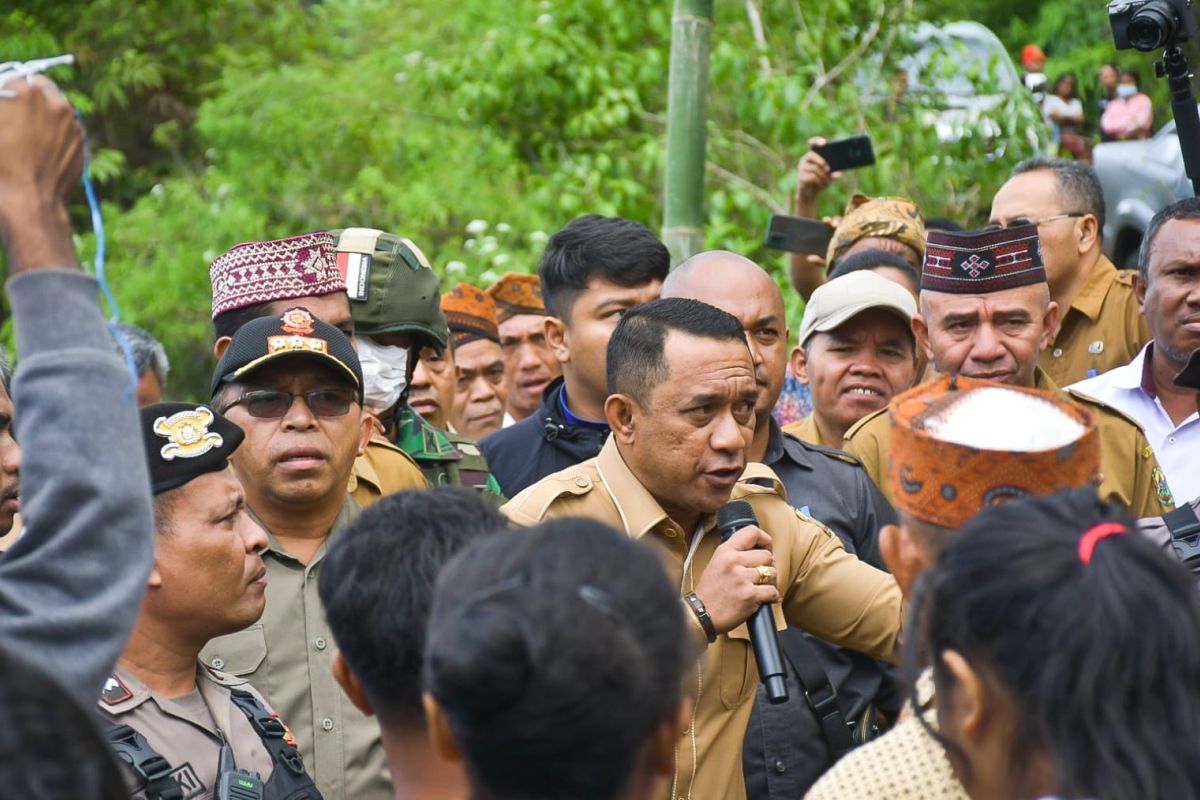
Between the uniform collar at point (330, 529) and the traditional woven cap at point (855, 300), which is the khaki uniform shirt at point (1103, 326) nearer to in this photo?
the traditional woven cap at point (855, 300)

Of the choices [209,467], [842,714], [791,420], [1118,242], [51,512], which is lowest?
[1118,242]

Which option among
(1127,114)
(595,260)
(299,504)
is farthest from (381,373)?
(1127,114)

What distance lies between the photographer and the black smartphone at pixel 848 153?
256 inches

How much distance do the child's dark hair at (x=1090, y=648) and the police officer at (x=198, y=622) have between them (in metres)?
1.65

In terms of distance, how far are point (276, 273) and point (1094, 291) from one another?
3.42m

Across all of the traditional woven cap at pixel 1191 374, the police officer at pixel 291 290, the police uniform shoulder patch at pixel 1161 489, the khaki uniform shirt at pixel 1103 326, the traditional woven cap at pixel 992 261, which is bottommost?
the khaki uniform shirt at pixel 1103 326

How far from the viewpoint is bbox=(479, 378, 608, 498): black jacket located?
4.98m

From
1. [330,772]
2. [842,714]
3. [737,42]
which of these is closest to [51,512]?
[330,772]

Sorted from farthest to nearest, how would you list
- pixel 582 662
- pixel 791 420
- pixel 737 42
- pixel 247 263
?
1. pixel 737 42
2. pixel 791 420
3. pixel 247 263
4. pixel 582 662

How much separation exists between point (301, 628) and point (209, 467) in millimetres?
545

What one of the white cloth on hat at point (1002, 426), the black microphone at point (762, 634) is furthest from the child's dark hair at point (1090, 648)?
the black microphone at point (762, 634)

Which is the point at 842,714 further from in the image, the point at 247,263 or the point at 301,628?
the point at 247,263

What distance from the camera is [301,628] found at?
12.3ft

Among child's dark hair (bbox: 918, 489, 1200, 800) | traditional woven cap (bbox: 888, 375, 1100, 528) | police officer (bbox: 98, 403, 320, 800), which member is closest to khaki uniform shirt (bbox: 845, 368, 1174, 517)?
traditional woven cap (bbox: 888, 375, 1100, 528)
